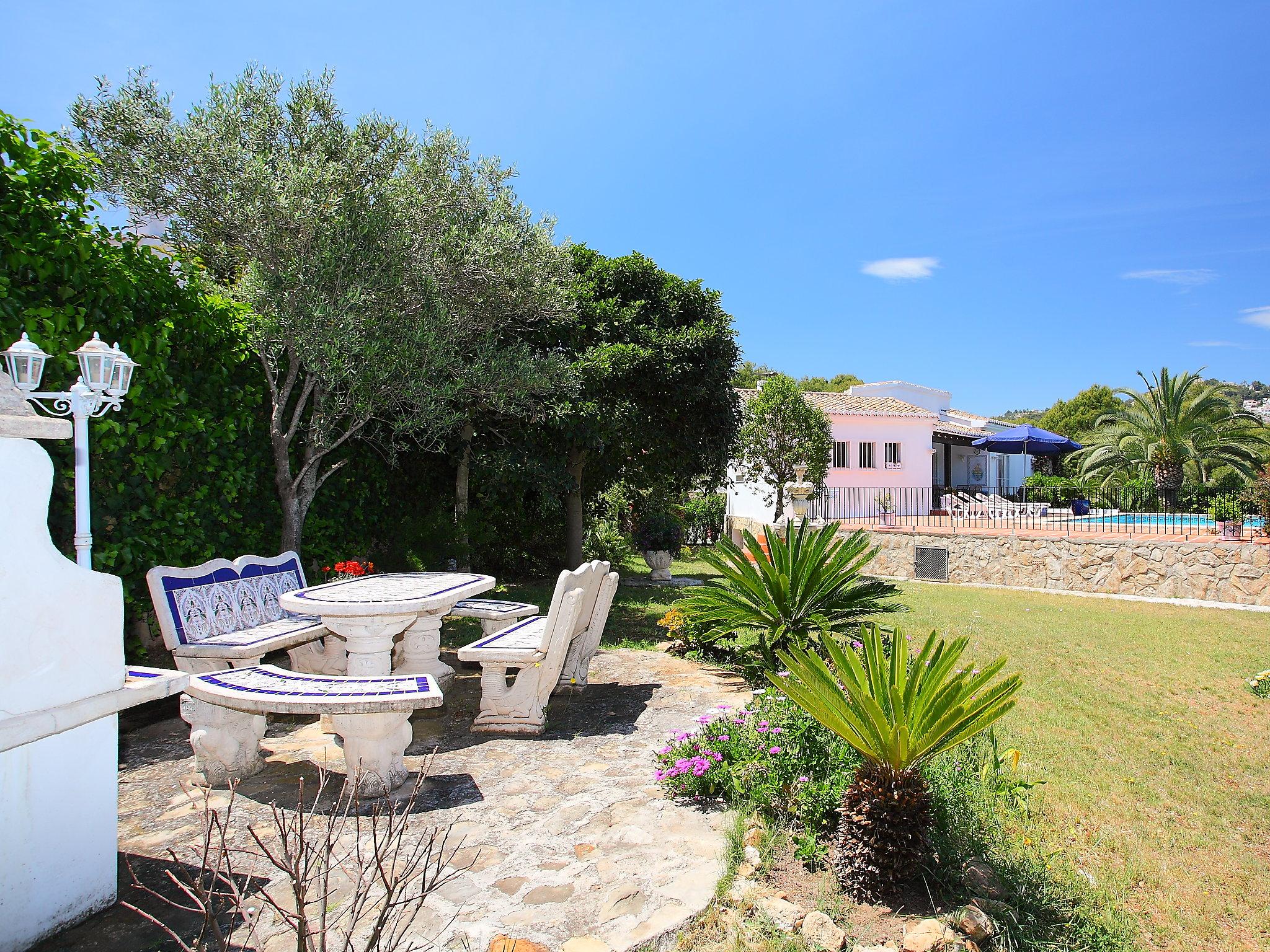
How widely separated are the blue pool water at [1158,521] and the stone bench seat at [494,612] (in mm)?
13514

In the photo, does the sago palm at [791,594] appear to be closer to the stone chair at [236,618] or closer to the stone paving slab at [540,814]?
the stone paving slab at [540,814]

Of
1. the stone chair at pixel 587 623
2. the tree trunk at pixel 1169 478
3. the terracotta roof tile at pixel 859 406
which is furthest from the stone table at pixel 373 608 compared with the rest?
the tree trunk at pixel 1169 478

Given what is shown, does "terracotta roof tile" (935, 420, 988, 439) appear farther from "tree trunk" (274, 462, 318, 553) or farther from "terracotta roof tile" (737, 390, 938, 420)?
"tree trunk" (274, 462, 318, 553)

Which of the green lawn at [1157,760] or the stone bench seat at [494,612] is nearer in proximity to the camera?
the green lawn at [1157,760]

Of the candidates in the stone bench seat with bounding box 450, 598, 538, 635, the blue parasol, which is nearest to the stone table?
the stone bench seat with bounding box 450, 598, 538, 635

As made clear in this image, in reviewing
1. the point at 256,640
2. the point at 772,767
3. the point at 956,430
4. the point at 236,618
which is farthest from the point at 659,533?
the point at 956,430

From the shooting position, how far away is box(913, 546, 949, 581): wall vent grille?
15109 millimetres

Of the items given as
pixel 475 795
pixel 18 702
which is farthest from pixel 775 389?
pixel 18 702

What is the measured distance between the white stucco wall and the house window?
22999mm

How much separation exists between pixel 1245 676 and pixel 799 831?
6480 millimetres

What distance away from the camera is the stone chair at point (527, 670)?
4.51 metres

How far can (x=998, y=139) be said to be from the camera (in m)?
10.5

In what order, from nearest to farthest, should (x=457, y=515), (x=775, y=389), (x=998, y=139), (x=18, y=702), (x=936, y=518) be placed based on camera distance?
1. (x=18, y=702)
2. (x=457, y=515)
3. (x=998, y=139)
4. (x=775, y=389)
5. (x=936, y=518)

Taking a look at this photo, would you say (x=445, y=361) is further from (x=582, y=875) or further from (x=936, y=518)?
(x=936, y=518)
